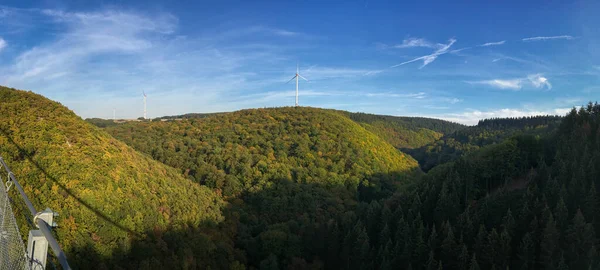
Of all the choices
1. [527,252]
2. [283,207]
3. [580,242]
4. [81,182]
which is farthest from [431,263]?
[283,207]

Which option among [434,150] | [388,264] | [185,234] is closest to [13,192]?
[185,234]

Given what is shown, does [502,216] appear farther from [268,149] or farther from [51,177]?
[268,149]

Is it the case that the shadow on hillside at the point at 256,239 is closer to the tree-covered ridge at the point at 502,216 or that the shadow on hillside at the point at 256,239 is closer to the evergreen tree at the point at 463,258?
the tree-covered ridge at the point at 502,216

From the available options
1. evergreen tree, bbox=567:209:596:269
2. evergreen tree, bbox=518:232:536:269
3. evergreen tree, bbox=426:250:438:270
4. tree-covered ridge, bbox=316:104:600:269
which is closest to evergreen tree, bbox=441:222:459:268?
tree-covered ridge, bbox=316:104:600:269

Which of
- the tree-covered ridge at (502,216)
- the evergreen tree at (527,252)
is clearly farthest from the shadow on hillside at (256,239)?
the evergreen tree at (527,252)

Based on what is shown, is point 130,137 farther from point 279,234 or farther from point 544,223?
point 544,223

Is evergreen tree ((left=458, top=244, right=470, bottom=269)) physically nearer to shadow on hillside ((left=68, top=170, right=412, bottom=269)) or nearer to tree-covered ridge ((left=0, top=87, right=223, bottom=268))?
shadow on hillside ((left=68, top=170, right=412, bottom=269))
